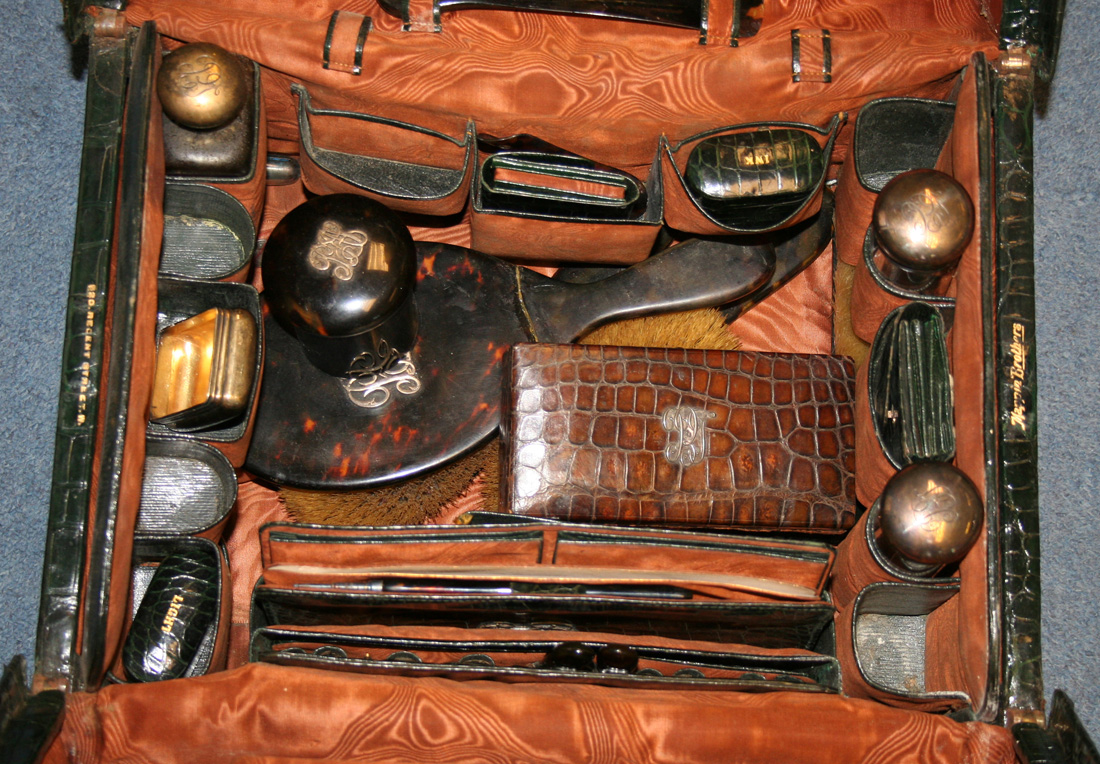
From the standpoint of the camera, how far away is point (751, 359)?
4.69 feet

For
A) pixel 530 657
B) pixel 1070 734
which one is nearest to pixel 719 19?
pixel 530 657

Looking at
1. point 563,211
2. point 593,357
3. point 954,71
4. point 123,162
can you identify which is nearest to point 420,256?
point 563,211

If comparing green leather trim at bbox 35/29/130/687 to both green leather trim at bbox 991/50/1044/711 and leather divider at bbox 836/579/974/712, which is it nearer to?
leather divider at bbox 836/579/974/712

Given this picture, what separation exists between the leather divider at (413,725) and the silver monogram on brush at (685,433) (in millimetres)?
371

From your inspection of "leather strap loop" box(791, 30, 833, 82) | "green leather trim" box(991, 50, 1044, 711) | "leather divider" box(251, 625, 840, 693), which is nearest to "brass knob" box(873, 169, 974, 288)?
"green leather trim" box(991, 50, 1044, 711)

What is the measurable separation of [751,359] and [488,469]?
47 centimetres

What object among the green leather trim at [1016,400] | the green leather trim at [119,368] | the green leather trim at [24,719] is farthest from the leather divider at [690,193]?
the green leather trim at [24,719]

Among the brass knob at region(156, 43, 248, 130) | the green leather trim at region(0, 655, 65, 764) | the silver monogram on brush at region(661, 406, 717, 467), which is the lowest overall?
the green leather trim at region(0, 655, 65, 764)

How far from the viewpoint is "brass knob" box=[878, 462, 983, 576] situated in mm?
1145

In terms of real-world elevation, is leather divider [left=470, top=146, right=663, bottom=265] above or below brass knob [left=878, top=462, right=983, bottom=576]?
above

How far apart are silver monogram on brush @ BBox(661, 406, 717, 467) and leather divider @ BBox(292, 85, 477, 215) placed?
47 cm

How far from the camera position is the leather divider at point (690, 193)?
142 cm

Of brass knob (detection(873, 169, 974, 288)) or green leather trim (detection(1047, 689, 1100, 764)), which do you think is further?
brass knob (detection(873, 169, 974, 288))

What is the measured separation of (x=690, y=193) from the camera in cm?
142
